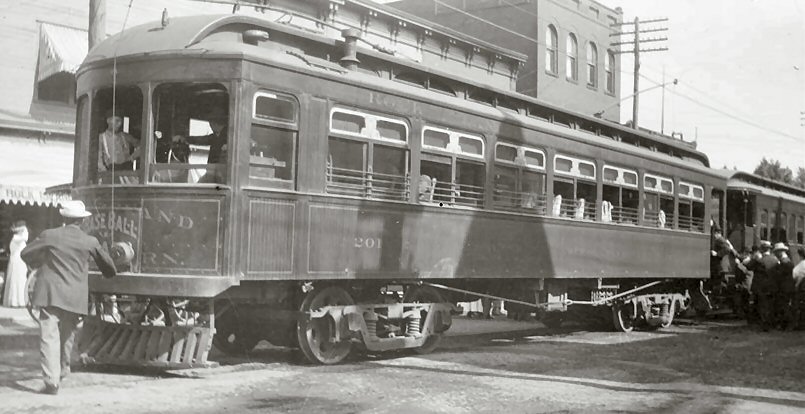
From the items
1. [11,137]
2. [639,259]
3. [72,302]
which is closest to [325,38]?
[72,302]

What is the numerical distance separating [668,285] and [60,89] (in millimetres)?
12632

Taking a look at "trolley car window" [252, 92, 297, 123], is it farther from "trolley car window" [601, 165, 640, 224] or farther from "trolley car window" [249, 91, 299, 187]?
"trolley car window" [601, 165, 640, 224]

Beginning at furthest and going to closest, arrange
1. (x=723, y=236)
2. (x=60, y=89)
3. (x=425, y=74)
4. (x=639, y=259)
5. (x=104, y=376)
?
1. (x=723, y=236)
2. (x=60, y=89)
3. (x=639, y=259)
4. (x=425, y=74)
5. (x=104, y=376)

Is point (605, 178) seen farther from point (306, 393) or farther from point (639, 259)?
point (306, 393)

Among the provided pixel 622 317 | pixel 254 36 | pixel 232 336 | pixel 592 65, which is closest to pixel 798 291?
pixel 622 317

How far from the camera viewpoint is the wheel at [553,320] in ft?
54.9

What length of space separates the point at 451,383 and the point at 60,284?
150 inches

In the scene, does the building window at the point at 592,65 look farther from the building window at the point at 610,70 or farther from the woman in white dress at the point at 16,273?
the woman in white dress at the point at 16,273

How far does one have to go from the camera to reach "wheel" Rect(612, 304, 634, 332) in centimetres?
1659

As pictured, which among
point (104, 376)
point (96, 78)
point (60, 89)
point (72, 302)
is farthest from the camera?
point (60, 89)

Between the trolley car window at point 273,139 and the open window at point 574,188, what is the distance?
528cm

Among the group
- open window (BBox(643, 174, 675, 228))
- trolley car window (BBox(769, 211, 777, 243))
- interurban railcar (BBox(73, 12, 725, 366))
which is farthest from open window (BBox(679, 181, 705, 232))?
trolley car window (BBox(769, 211, 777, 243))

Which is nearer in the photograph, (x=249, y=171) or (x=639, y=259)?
(x=249, y=171)

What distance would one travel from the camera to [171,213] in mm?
9195
